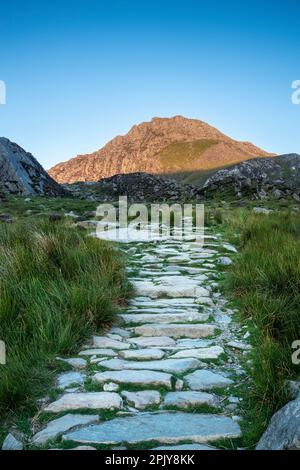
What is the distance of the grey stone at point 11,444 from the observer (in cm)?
233

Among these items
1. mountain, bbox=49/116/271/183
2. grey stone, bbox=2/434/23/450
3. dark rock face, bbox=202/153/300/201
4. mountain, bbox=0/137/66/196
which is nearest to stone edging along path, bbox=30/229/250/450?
grey stone, bbox=2/434/23/450

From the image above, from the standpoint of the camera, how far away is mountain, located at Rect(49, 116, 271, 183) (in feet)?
342

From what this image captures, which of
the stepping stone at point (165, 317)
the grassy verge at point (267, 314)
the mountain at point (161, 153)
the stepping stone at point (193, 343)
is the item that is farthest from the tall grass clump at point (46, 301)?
the mountain at point (161, 153)

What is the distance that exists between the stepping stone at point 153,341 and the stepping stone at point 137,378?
54 cm

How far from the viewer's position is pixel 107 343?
12.0ft

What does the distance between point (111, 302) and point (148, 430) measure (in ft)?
6.04

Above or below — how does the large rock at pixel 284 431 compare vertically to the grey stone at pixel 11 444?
above

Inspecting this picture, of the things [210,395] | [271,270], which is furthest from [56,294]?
[271,270]

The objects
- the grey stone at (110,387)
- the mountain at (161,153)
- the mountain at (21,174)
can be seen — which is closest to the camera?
the grey stone at (110,387)

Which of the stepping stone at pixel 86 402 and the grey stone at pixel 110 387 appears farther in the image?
the grey stone at pixel 110 387

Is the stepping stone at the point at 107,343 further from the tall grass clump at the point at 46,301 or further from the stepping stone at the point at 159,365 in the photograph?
the stepping stone at the point at 159,365

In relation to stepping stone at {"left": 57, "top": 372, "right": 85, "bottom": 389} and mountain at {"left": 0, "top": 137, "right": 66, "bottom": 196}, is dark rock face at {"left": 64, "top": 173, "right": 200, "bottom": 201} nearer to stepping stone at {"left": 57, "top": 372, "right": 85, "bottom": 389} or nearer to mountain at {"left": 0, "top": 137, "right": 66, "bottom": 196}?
mountain at {"left": 0, "top": 137, "right": 66, "bottom": 196}

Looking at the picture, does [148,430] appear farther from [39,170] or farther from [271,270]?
[39,170]

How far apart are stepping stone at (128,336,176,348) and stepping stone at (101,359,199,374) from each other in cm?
35
